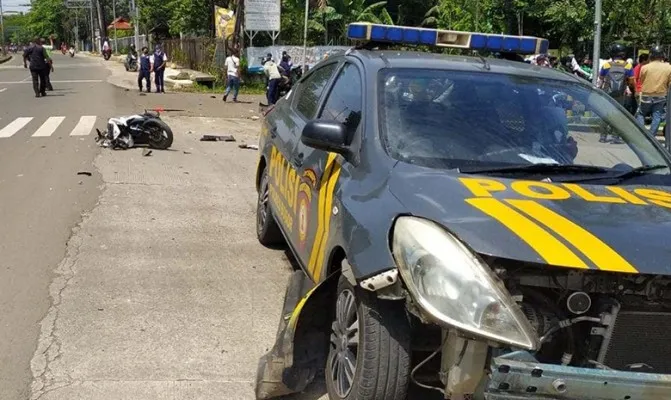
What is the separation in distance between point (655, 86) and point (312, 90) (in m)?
8.94

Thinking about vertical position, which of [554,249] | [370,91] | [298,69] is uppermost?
[370,91]

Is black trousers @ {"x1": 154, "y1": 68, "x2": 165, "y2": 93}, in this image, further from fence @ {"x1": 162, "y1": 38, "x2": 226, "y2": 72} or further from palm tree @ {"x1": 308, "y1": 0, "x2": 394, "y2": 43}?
palm tree @ {"x1": 308, "y1": 0, "x2": 394, "y2": 43}

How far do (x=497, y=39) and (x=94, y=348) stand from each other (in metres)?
3.25

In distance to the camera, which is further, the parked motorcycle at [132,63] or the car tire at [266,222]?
the parked motorcycle at [132,63]

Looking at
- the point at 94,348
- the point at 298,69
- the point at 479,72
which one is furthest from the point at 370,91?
the point at 298,69

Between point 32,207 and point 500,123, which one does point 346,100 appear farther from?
point 32,207

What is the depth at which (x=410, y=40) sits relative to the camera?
461cm

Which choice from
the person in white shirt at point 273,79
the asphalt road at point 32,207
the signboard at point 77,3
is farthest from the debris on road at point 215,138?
the signboard at point 77,3

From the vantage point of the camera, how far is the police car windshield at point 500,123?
3.47 m

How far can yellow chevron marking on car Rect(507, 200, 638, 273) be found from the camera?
2400 millimetres

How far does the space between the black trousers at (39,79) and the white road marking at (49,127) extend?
6.14m

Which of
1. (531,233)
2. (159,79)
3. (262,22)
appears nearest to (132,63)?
(262,22)

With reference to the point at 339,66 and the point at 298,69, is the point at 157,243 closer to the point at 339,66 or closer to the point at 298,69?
the point at 339,66

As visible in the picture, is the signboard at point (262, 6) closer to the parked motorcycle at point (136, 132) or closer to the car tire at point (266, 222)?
the parked motorcycle at point (136, 132)
